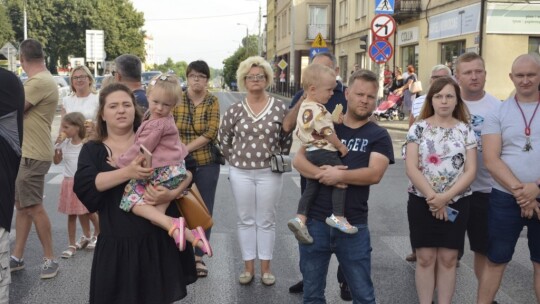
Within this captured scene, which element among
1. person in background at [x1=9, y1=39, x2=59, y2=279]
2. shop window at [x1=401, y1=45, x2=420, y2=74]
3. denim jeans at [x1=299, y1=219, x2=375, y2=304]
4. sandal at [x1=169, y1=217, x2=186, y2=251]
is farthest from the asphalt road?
shop window at [x1=401, y1=45, x2=420, y2=74]

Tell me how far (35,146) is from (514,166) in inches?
157

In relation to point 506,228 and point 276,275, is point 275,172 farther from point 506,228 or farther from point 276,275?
point 506,228

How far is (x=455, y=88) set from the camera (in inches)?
159

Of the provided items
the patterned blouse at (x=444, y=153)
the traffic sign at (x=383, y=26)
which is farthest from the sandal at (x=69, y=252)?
the traffic sign at (x=383, y=26)

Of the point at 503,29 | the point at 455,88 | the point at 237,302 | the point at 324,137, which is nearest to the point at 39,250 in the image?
the point at 237,302

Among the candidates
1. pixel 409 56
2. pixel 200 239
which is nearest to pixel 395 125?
pixel 409 56

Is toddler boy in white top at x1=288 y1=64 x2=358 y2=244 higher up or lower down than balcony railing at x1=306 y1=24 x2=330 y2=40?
lower down

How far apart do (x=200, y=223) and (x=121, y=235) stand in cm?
45

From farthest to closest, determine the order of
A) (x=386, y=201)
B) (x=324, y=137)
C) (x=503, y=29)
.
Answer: (x=503, y=29) < (x=386, y=201) < (x=324, y=137)

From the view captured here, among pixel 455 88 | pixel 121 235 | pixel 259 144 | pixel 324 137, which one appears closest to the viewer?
pixel 121 235

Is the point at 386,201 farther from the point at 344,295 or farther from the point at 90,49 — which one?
the point at 90,49

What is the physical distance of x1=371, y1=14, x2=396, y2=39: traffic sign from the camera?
1606 cm

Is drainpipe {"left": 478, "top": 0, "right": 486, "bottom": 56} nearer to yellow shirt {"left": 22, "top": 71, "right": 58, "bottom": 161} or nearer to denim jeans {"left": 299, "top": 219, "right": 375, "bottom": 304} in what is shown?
yellow shirt {"left": 22, "top": 71, "right": 58, "bottom": 161}

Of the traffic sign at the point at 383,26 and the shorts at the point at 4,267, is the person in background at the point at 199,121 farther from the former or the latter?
the traffic sign at the point at 383,26
